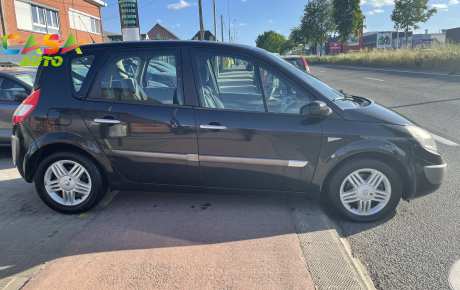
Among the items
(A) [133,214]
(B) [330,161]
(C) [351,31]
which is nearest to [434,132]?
(B) [330,161]

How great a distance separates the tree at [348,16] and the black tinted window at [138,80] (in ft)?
180

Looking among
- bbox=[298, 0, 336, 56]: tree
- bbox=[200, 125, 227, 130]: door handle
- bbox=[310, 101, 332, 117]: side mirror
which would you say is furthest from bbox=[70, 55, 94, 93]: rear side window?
bbox=[298, 0, 336, 56]: tree

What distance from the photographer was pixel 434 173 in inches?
131

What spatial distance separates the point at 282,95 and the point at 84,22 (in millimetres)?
32354

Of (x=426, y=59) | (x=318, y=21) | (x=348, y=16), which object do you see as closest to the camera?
(x=426, y=59)

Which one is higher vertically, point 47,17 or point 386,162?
point 47,17

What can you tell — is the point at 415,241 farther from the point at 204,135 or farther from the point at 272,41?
the point at 272,41

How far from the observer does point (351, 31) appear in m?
52.9

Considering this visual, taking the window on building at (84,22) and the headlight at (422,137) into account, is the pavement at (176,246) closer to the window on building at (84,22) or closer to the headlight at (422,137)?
the headlight at (422,137)

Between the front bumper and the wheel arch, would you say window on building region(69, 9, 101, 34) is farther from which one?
the front bumper

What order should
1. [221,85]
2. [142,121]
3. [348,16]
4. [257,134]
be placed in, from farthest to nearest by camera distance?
1. [348,16]
2. [221,85]
3. [142,121]
4. [257,134]

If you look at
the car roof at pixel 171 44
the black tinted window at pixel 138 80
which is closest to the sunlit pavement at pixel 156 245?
the black tinted window at pixel 138 80

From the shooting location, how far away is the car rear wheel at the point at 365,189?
3.30m

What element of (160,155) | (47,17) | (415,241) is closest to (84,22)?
(47,17)
